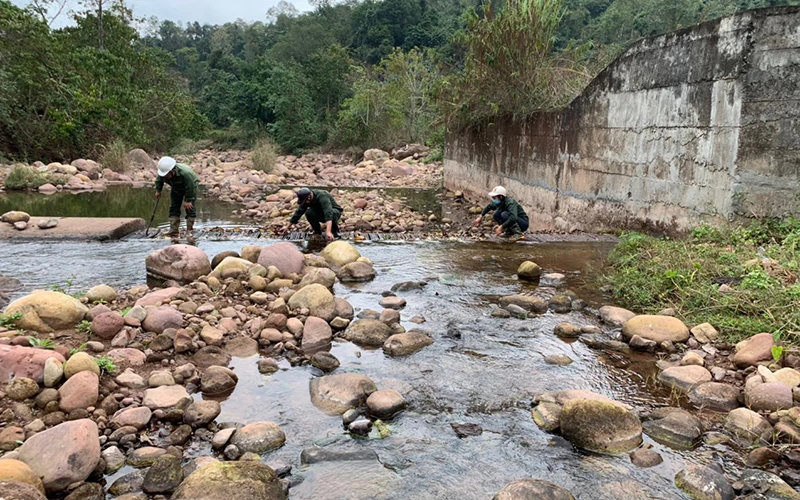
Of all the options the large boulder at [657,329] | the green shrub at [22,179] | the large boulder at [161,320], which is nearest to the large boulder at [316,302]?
the large boulder at [161,320]

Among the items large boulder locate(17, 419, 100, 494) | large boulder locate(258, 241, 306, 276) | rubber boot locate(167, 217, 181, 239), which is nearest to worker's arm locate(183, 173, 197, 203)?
rubber boot locate(167, 217, 181, 239)

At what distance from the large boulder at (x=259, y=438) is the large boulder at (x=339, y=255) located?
3.72m

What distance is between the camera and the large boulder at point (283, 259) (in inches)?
252

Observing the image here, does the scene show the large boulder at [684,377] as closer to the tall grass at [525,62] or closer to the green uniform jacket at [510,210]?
the green uniform jacket at [510,210]

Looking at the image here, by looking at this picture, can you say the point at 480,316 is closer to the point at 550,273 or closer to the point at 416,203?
the point at 550,273

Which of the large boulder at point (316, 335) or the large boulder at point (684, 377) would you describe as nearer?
the large boulder at point (684, 377)

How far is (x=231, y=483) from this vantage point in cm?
264

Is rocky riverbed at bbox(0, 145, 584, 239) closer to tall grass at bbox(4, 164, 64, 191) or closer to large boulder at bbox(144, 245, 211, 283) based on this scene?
tall grass at bbox(4, 164, 64, 191)

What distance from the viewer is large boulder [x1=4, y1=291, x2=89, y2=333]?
4.38 metres

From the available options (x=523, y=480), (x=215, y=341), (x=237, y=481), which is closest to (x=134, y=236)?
(x=215, y=341)

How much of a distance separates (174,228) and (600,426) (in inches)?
324

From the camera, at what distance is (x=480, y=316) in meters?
5.23

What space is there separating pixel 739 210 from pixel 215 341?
17.8 feet

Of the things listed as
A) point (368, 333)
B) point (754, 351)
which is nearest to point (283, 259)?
point (368, 333)
